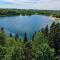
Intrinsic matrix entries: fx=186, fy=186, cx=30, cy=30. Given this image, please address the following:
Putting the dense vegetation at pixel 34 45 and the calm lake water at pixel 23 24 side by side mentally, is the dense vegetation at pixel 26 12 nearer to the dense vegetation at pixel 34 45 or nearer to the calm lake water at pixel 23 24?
the calm lake water at pixel 23 24

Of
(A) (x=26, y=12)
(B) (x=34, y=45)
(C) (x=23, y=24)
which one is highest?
(A) (x=26, y=12)

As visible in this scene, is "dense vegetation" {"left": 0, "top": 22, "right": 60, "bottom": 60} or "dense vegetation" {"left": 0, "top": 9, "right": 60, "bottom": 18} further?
"dense vegetation" {"left": 0, "top": 9, "right": 60, "bottom": 18}

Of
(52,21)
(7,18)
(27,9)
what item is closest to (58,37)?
(52,21)

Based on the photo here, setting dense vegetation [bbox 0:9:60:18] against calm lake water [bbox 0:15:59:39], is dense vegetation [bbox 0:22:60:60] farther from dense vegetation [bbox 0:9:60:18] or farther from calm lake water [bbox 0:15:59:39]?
dense vegetation [bbox 0:9:60:18]

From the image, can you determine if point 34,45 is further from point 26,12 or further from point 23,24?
point 26,12

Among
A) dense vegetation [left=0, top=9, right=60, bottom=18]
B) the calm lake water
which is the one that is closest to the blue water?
the calm lake water

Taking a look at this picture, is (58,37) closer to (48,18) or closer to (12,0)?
(48,18)

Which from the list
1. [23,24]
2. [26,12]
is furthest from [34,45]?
[26,12]

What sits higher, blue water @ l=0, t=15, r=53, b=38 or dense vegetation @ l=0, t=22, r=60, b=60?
blue water @ l=0, t=15, r=53, b=38
